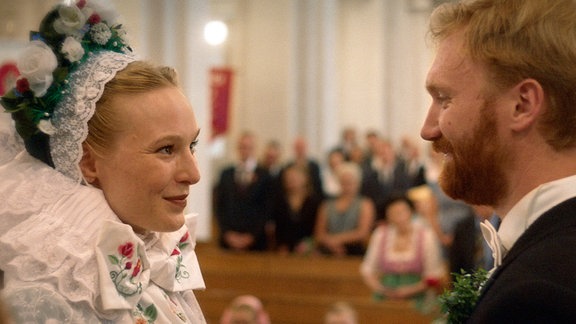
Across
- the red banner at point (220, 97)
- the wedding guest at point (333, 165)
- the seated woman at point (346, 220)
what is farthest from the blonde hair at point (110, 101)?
→ the red banner at point (220, 97)

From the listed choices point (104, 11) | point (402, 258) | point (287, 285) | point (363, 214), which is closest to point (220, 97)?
point (287, 285)

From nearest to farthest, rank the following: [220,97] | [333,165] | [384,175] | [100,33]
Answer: [100,33]
[384,175]
[333,165]
[220,97]

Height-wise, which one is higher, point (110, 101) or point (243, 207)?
point (110, 101)

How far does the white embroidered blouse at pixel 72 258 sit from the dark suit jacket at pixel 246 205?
703 centimetres

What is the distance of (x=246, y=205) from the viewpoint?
909 cm

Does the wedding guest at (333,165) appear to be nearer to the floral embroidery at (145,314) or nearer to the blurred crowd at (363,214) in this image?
the blurred crowd at (363,214)

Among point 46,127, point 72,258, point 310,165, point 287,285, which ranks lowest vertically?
point 287,285

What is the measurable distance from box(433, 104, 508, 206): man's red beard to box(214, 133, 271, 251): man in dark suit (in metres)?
7.28

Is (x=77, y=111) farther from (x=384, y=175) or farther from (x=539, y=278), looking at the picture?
(x=384, y=175)

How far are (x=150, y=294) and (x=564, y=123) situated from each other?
838mm

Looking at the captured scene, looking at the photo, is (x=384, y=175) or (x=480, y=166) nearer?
(x=480, y=166)

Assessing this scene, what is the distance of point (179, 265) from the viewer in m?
2.06

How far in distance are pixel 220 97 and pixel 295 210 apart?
3491 millimetres

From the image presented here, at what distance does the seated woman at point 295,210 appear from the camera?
864cm
